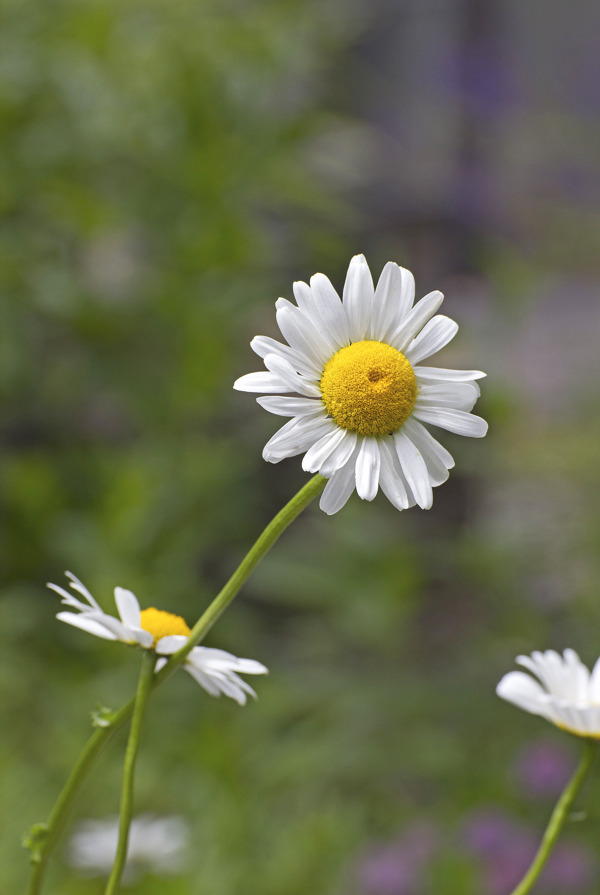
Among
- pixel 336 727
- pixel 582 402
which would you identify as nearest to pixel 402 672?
pixel 336 727

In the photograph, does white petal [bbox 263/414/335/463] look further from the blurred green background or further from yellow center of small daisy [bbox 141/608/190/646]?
the blurred green background

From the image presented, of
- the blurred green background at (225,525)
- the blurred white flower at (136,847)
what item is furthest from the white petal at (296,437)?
the blurred green background at (225,525)

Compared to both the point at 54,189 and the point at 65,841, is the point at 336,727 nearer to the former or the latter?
the point at 65,841

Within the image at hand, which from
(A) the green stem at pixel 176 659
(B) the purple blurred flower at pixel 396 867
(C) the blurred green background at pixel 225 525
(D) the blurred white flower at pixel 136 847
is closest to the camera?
(A) the green stem at pixel 176 659

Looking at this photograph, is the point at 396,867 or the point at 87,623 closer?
the point at 87,623

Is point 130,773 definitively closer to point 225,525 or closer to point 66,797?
point 66,797

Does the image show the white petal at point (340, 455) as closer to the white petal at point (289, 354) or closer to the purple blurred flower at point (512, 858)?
the white petal at point (289, 354)

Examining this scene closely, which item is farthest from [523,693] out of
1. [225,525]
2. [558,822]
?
[225,525]
